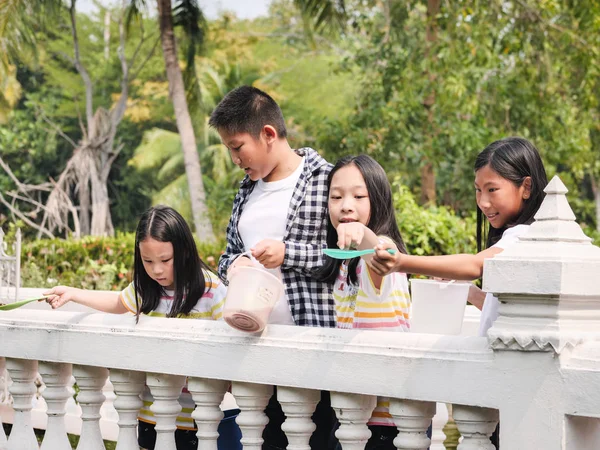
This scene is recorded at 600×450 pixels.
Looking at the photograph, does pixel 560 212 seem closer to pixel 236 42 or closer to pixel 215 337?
pixel 215 337

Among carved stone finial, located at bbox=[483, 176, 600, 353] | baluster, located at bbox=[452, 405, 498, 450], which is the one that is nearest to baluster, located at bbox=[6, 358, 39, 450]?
baluster, located at bbox=[452, 405, 498, 450]

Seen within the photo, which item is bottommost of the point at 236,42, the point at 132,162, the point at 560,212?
the point at 132,162

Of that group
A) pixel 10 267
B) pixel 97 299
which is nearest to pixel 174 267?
pixel 97 299

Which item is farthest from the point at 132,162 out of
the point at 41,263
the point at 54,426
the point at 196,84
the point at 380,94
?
the point at 54,426

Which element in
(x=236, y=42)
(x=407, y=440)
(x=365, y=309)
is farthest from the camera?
(x=236, y=42)

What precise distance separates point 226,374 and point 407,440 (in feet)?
1.76

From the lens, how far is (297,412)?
8.21 ft

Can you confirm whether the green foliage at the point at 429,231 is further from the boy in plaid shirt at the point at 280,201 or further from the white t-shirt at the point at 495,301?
the white t-shirt at the point at 495,301

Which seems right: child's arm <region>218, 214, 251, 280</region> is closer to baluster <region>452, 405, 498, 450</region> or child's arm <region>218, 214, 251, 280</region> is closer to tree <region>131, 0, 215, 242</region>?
baluster <region>452, 405, 498, 450</region>

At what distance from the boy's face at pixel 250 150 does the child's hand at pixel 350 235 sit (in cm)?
85

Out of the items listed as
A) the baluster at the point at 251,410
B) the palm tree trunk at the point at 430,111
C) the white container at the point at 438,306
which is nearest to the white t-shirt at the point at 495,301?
the white container at the point at 438,306

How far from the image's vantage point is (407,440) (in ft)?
7.64

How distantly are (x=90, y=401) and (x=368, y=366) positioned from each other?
39.6 inches

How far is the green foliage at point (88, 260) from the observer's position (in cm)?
905
